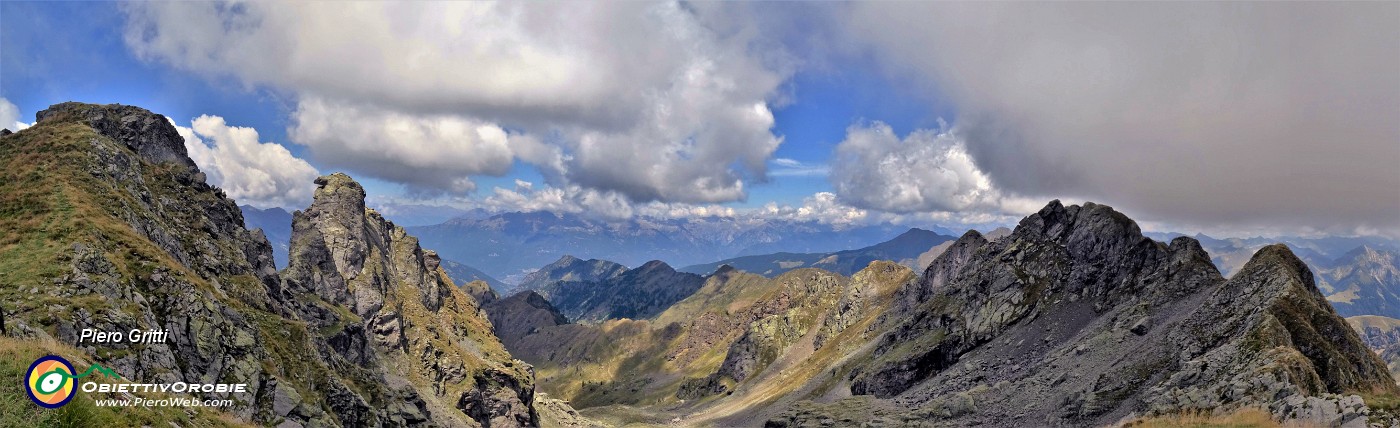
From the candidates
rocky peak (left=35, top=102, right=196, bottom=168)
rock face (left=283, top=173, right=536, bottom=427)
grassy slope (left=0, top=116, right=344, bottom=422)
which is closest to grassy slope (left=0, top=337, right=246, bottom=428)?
grassy slope (left=0, top=116, right=344, bottom=422)

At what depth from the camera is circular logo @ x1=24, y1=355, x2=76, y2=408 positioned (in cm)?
1783

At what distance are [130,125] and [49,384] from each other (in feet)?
339

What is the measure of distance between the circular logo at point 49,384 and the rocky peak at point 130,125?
308ft

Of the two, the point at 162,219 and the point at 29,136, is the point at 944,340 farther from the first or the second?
the point at 29,136

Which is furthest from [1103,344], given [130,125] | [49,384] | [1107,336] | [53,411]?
[130,125]

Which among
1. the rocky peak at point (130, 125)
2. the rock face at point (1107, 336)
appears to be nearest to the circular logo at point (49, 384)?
the rock face at point (1107, 336)

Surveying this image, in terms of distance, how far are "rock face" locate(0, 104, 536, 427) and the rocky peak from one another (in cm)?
25

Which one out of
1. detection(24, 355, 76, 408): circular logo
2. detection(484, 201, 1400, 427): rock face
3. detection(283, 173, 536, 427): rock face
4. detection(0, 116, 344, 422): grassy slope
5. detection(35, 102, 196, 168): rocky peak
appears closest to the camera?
detection(24, 355, 76, 408): circular logo

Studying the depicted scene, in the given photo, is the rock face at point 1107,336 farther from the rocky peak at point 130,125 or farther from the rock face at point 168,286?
the rocky peak at point 130,125

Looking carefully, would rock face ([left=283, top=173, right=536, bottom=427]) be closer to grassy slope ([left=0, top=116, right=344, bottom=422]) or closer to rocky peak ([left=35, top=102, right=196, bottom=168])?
rocky peak ([left=35, top=102, right=196, bottom=168])

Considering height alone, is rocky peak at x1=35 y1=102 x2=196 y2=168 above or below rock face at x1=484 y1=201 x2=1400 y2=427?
above

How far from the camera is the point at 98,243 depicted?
46.0 meters

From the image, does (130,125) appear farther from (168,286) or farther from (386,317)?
(168,286)

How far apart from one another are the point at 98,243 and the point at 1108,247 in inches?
5932
